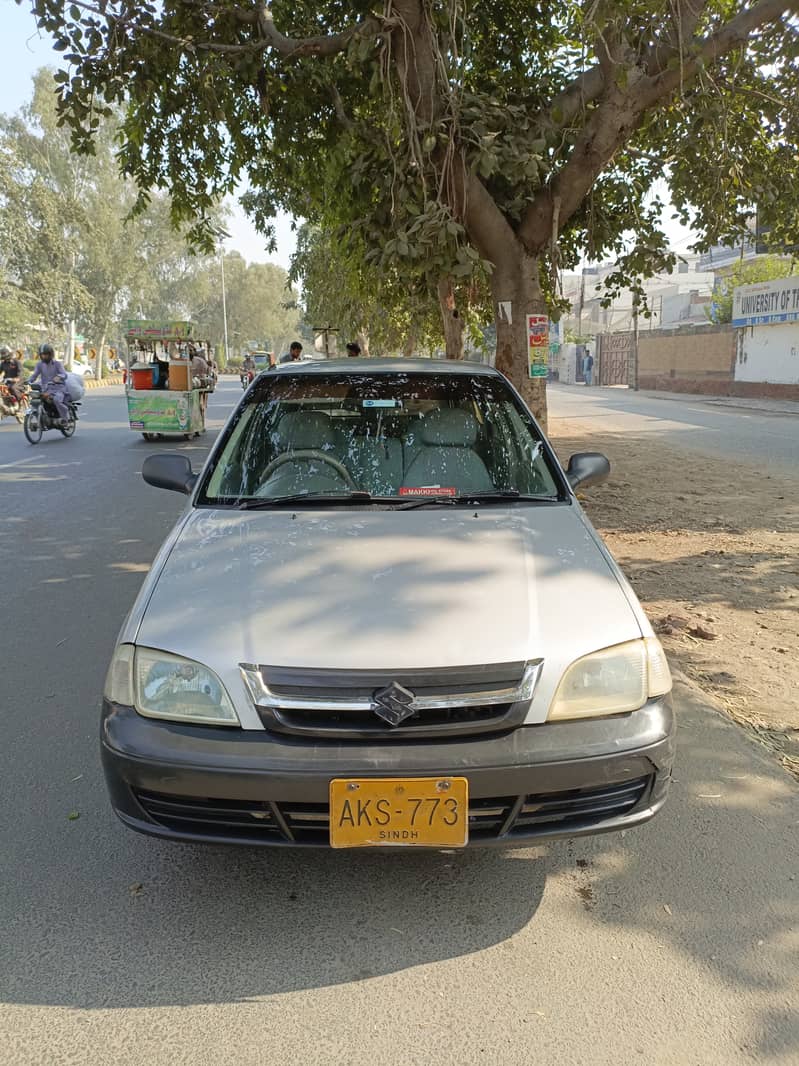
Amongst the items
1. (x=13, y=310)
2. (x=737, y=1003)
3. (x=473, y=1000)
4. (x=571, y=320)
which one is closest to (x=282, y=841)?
(x=473, y=1000)

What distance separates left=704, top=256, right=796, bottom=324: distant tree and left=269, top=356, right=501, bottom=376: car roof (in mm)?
35032

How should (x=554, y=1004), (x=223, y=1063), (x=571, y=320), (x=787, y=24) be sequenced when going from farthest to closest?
(x=571, y=320) < (x=787, y=24) < (x=554, y=1004) < (x=223, y=1063)

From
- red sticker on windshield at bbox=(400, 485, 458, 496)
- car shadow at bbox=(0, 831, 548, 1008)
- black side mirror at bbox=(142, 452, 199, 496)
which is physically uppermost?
black side mirror at bbox=(142, 452, 199, 496)

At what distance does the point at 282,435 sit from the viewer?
3.82m

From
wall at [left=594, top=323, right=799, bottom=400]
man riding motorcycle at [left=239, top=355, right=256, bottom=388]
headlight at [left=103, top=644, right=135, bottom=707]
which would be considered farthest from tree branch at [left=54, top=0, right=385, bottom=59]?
man riding motorcycle at [left=239, top=355, right=256, bottom=388]

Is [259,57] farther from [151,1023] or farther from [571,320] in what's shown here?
[571,320]

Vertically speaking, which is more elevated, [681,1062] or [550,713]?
[550,713]

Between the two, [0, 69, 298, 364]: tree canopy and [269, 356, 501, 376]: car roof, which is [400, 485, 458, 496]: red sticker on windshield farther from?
[0, 69, 298, 364]: tree canopy

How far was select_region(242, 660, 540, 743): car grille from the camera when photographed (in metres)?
2.27

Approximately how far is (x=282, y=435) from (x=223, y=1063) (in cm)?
250

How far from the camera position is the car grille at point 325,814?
90.4 inches

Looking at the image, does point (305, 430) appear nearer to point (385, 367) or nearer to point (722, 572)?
point (385, 367)

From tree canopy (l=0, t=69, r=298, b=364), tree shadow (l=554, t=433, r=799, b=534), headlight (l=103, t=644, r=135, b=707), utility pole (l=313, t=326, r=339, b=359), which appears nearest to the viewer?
headlight (l=103, t=644, r=135, b=707)

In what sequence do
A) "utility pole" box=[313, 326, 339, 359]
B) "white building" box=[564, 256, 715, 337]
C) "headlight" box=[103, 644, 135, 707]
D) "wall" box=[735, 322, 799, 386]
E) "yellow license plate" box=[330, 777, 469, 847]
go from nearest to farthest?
"yellow license plate" box=[330, 777, 469, 847]
"headlight" box=[103, 644, 135, 707]
"utility pole" box=[313, 326, 339, 359]
"wall" box=[735, 322, 799, 386]
"white building" box=[564, 256, 715, 337]
